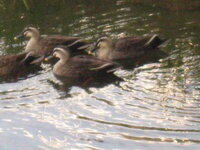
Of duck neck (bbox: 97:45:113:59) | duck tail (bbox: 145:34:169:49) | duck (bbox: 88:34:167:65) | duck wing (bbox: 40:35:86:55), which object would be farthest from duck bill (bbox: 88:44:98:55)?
duck tail (bbox: 145:34:169:49)

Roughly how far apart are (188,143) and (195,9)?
22.9 ft

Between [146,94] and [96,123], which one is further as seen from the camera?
[146,94]

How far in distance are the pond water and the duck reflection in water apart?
0.19 m

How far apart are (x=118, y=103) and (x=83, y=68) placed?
1.76 meters

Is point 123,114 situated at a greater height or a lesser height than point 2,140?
greater

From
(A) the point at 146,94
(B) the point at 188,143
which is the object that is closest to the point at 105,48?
(A) the point at 146,94

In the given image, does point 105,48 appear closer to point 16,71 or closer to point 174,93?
point 16,71

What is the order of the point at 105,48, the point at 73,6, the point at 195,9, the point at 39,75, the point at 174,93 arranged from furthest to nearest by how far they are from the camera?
the point at 73,6
the point at 195,9
the point at 105,48
the point at 39,75
the point at 174,93

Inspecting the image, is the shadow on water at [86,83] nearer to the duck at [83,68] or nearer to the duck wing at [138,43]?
the duck at [83,68]

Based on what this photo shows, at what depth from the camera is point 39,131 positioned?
8.05 metres

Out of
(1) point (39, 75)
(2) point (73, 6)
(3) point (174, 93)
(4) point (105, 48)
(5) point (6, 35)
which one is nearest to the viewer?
(3) point (174, 93)

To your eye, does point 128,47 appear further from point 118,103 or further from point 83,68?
point 118,103

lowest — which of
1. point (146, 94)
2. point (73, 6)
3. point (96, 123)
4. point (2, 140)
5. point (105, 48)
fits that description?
point (2, 140)

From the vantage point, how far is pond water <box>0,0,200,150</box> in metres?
A: 7.58
